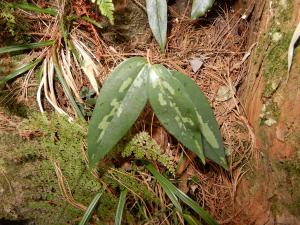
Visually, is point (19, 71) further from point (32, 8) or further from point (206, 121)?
point (206, 121)

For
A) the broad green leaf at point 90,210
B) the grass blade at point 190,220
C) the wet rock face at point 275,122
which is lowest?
the grass blade at point 190,220

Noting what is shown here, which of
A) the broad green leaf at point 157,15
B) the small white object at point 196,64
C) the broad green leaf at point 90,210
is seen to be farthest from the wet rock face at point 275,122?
the broad green leaf at point 90,210

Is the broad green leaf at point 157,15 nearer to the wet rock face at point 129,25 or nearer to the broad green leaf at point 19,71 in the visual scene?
the wet rock face at point 129,25

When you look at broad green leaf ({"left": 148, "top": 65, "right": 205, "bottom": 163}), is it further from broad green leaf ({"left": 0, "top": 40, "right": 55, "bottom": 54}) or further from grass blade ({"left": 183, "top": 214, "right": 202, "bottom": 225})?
broad green leaf ({"left": 0, "top": 40, "right": 55, "bottom": 54})

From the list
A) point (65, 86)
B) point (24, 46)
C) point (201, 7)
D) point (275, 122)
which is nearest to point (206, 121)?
point (275, 122)

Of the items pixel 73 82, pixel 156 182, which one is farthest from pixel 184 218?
pixel 73 82

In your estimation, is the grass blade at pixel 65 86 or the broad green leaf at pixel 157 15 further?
the grass blade at pixel 65 86
